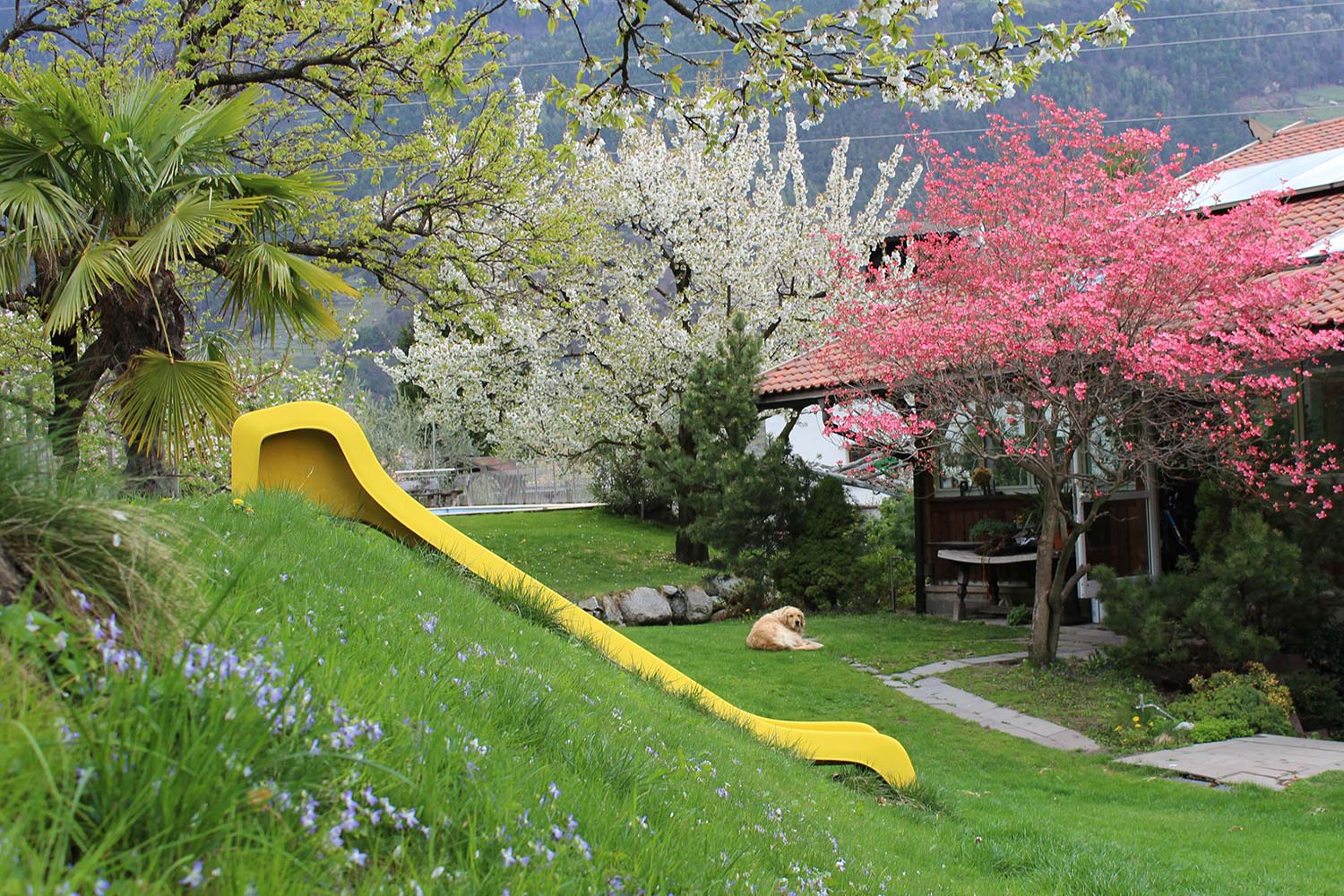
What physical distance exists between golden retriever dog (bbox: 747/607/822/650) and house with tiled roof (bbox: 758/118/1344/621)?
2.40m

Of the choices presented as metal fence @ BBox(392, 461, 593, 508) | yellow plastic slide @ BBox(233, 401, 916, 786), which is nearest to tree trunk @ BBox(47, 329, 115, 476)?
yellow plastic slide @ BBox(233, 401, 916, 786)

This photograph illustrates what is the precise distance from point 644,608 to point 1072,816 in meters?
11.0

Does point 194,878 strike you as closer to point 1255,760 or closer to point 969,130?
point 1255,760

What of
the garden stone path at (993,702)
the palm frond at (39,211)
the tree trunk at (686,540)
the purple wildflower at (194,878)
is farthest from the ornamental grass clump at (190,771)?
the tree trunk at (686,540)

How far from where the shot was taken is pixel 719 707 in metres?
6.47

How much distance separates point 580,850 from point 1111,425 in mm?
10079

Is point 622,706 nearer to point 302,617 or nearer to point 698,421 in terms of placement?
point 302,617

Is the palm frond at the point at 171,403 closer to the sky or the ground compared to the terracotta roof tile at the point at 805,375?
closer to the ground

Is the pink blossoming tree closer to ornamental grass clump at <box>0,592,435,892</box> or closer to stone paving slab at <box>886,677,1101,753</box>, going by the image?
stone paving slab at <box>886,677,1101,753</box>

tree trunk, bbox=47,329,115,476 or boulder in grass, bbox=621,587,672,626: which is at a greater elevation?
tree trunk, bbox=47,329,115,476

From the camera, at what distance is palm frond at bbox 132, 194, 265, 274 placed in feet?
24.8

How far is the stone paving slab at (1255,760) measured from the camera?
25.4 feet

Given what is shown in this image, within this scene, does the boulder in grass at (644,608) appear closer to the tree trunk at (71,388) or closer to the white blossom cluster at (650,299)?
the white blossom cluster at (650,299)

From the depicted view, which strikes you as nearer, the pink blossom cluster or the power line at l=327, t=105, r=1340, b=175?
the pink blossom cluster
